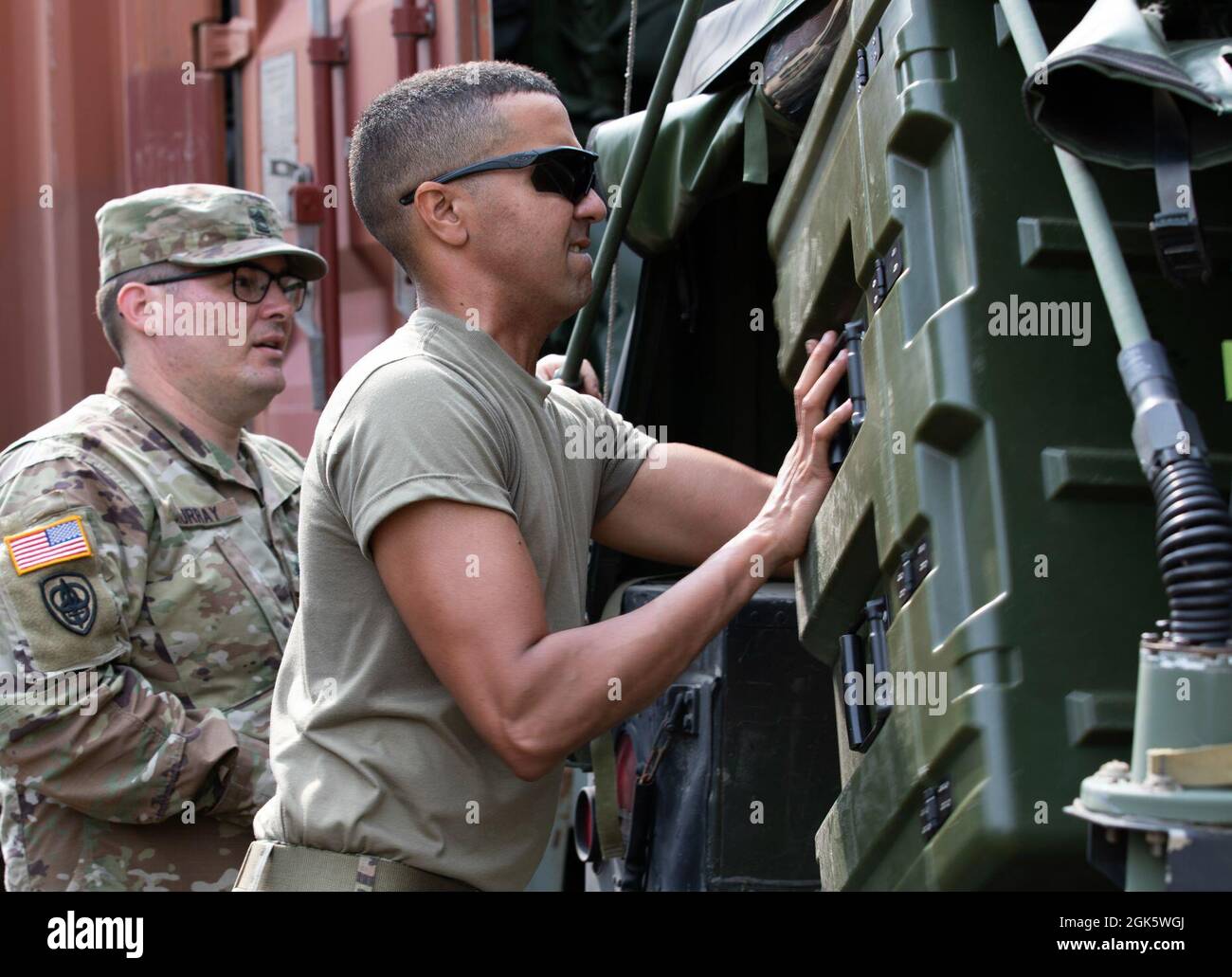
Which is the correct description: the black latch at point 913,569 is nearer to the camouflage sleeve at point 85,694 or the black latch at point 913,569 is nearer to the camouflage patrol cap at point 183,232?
the camouflage sleeve at point 85,694

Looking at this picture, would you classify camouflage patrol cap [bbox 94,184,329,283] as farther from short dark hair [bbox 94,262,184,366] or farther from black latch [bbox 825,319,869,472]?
black latch [bbox 825,319,869,472]

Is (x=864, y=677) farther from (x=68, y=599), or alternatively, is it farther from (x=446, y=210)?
(x=68, y=599)

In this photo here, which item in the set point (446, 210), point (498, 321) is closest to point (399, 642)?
point (498, 321)

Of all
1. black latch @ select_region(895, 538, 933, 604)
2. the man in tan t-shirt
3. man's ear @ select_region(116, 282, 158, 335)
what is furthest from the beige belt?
man's ear @ select_region(116, 282, 158, 335)

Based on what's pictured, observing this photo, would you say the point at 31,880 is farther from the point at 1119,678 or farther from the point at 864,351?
the point at 1119,678

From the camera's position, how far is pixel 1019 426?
1.52 meters

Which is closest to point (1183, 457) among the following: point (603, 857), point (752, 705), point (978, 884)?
point (978, 884)

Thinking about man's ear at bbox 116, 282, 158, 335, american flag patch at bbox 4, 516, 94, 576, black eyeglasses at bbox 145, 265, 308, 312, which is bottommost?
american flag patch at bbox 4, 516, 94, 576

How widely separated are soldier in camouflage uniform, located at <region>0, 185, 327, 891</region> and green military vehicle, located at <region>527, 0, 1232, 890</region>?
103cm

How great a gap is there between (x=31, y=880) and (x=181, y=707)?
1.17 feet

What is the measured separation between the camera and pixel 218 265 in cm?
281

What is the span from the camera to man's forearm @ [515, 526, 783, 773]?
1689mm

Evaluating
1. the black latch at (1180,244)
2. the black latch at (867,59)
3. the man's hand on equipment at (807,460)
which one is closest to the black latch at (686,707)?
the man's hand on equipment at (807,460)

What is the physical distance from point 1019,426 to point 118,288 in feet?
6.04
